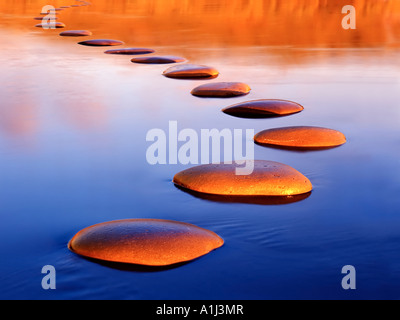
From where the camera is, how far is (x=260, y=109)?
468 cm

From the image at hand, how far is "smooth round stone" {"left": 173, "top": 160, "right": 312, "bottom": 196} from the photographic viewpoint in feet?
9.75

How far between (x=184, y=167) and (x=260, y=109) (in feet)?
4.77

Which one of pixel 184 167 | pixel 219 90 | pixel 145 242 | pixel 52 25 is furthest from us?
pixel 52 25

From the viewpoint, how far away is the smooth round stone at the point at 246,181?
2973 mm

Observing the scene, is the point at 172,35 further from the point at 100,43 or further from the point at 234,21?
the point at 234,21

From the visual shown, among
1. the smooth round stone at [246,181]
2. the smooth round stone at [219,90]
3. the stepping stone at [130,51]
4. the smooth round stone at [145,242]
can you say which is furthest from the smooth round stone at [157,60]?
the smooth round stone at [145,242]

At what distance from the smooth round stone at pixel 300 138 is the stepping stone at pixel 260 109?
2.26 feet

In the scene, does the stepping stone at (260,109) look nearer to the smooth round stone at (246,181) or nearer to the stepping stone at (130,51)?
the smooth round stone at (246,181)

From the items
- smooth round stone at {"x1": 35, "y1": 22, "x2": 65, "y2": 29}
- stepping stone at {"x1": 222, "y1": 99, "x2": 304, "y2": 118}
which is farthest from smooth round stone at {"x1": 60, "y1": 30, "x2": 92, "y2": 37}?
stepping stone at {"x1": 222, "y1": 99, "x2": 304, "y2": 118}

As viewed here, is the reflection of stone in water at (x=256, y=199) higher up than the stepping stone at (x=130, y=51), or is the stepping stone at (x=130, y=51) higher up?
the stepping stone at (x=130, y=51)

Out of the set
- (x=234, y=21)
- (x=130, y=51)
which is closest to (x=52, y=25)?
(x=234, y=21)

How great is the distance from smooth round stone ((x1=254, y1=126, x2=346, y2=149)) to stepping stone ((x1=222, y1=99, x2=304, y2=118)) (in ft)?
2.26

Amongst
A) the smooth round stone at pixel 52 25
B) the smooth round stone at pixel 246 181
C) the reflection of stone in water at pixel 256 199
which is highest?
the smooth round stone at pixel 52 25
